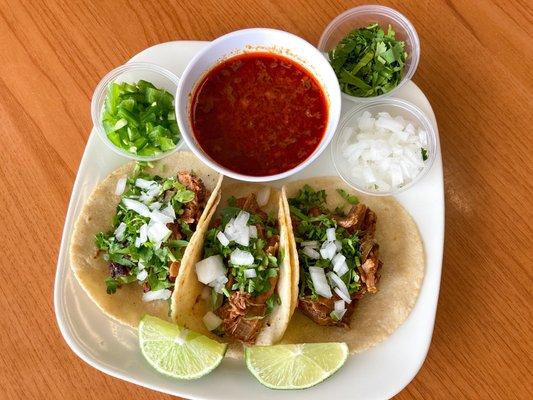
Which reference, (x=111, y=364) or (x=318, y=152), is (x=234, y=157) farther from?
(x=111, y=364)

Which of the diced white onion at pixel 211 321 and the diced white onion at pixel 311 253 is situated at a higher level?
the diced white onion at pixel 311 253

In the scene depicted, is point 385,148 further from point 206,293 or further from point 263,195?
point 206,293

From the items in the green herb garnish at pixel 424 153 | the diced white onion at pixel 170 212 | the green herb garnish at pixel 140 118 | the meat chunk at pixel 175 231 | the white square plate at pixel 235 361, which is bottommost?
the white square plate at pixel 235 361

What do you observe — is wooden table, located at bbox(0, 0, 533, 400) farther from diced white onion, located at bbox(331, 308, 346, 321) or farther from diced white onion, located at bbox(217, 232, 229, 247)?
diced white onion, located at bbox(217, 232, 229, 247)

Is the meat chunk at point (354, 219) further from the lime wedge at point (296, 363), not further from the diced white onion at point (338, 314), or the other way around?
the lime wedge at point (296, 363)

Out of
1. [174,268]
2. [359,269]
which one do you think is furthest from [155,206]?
[359,269]

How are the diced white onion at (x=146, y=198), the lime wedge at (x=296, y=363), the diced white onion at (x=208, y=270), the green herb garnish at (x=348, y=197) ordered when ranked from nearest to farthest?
the lime wedge at (x=296, y=363), the diced white onion at (x=208, y=270), the diced white onion at (x=146, y=198), the green herb garnish at (x=348, y=197)

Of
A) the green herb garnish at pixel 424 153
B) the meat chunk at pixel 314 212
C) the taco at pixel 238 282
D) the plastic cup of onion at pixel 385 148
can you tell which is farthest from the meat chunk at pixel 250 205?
the green herb garnish at pixel 424 153
